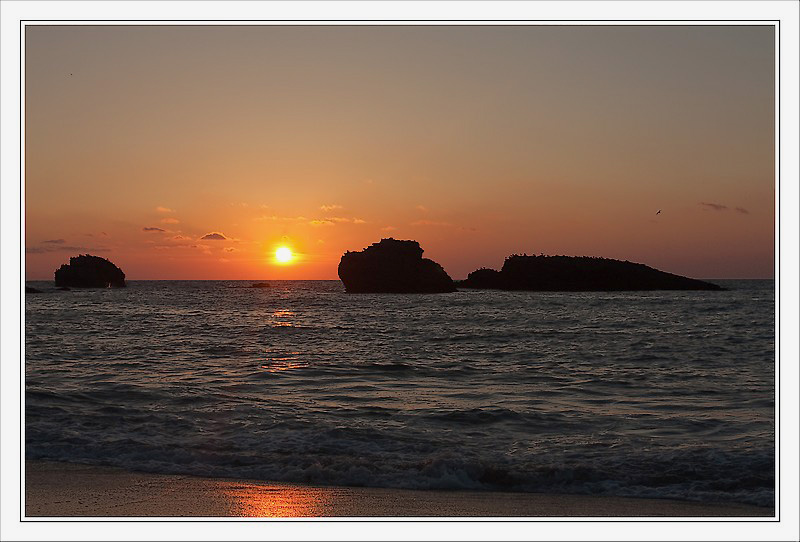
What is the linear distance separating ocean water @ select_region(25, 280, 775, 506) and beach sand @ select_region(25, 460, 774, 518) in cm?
41

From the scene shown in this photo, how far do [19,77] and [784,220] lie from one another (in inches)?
340

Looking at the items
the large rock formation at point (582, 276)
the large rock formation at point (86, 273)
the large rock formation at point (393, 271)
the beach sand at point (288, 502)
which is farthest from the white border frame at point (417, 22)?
the large rock formation at point (86, 273)

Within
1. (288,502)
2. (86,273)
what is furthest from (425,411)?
(86,273)

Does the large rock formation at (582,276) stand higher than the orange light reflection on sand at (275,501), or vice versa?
the large rock formation at (582,276)

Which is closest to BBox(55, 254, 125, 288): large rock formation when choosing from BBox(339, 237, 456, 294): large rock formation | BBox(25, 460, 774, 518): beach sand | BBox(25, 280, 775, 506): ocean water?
BBox(339, 237, 456, 294): large rock formation

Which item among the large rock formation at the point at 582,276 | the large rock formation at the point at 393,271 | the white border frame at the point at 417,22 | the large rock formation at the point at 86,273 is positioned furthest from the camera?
the large rock formation at the point at 86,273

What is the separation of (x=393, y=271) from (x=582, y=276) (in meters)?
30.3

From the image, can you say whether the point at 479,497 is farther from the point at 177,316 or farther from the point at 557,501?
the point at 177,316

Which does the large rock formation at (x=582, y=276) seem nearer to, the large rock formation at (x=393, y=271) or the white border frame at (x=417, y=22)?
the large rock formation at (x=393, y=271)

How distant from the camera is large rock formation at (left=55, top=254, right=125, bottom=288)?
11175cm

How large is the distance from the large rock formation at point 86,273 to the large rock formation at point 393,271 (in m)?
44.9

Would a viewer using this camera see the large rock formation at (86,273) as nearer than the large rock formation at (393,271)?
No

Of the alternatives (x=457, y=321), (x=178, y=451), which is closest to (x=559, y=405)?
(x=178, y=451)

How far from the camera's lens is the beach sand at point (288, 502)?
8375 mm
